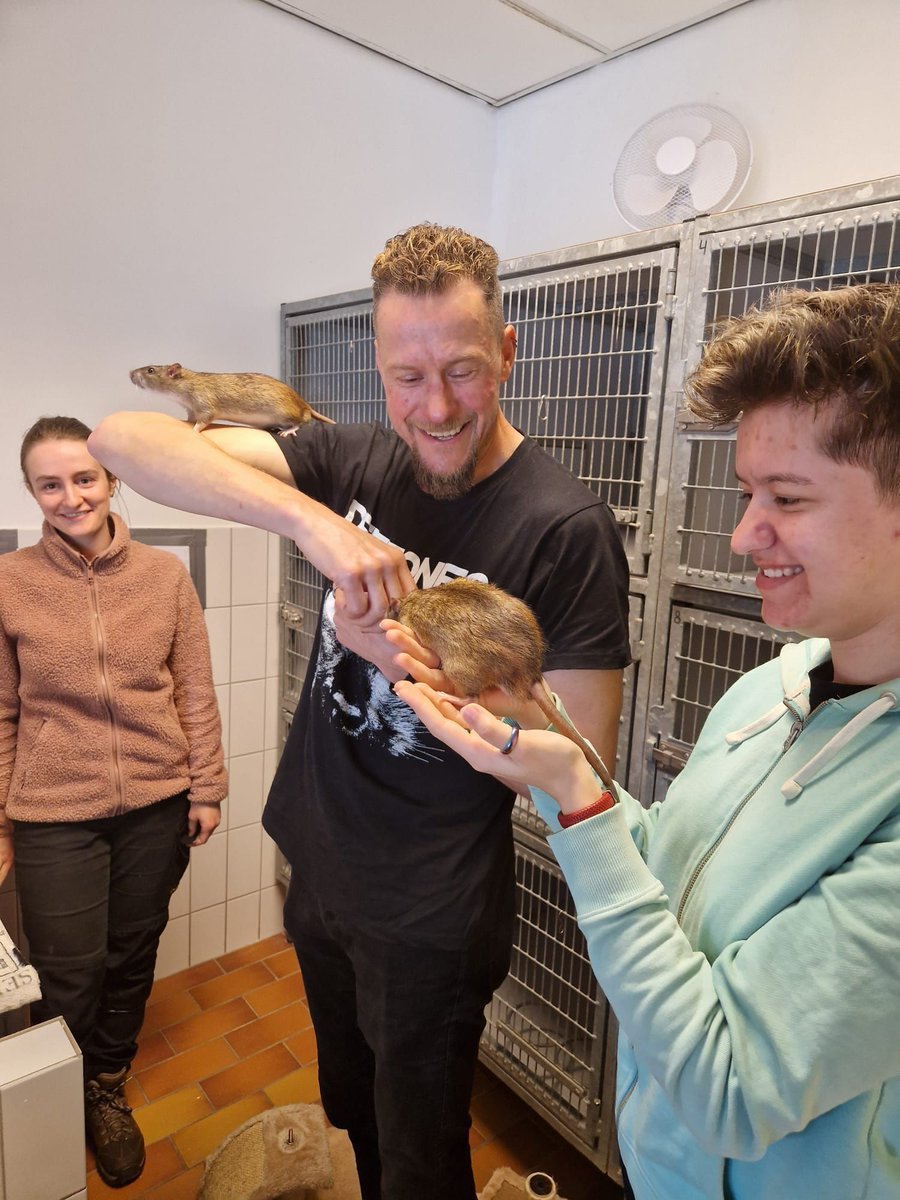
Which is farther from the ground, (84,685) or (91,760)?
A: (84,685)

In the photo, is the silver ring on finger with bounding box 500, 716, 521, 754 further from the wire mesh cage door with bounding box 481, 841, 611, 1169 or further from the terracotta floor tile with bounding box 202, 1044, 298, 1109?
the terracotta floor tile with bounding box 202, 1044, 298, 1109

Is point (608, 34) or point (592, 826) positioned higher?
point (608, 34)

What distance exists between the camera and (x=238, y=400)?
6.19 feet

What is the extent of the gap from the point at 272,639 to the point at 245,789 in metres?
0.62

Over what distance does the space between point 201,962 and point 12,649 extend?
164cm

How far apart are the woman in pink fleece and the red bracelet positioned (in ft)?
5.39

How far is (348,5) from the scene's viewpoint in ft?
8.31

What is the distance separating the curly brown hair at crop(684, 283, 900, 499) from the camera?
0.68 m

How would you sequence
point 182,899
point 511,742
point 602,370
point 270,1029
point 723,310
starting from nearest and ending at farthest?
point 511,742
point 723,310
point 602,370
point 270,1029
point 182,899

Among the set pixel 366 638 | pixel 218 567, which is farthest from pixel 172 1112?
pixel 366 638

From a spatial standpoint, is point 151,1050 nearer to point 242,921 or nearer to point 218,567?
point 242,921

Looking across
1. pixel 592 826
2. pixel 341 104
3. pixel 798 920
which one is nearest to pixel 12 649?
pixel 592 826

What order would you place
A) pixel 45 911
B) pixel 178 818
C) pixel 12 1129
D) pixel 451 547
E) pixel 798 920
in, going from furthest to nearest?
1. pixel 178 818
2. pixel 45 911
3. pixel 12 1129
4. pixel 451 547
5. pixel 798 920

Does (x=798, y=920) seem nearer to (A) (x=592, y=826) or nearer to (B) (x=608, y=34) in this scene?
(A) (x=592, y=826)
